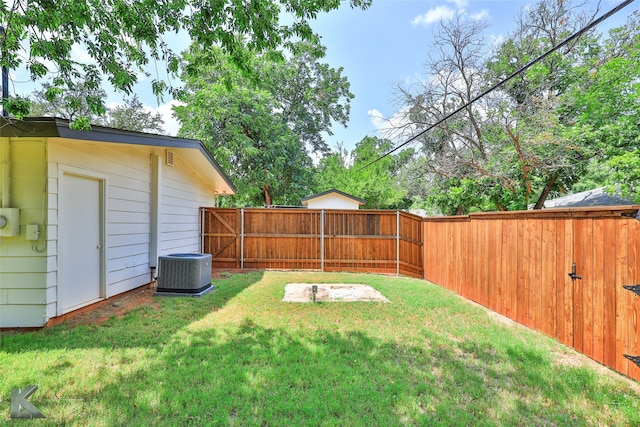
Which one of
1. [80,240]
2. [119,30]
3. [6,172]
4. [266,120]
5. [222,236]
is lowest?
[222,236]

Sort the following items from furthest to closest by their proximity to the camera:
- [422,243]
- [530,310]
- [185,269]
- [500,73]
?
[500,73]
[422,243]
[185,269]
[530,310]

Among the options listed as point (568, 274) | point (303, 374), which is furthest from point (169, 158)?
point (568, 274)

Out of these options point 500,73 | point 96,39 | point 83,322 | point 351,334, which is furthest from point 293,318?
point 500,73

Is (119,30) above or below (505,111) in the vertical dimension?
below

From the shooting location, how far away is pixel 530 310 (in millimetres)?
3895

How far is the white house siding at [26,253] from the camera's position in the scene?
3518 mm

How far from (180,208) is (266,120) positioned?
914 cm

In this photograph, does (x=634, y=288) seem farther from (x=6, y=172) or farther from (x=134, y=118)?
(x=134, y=118)

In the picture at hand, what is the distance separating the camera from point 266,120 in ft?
48.8

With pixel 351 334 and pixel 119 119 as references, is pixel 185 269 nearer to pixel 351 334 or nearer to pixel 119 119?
pixel 351 334

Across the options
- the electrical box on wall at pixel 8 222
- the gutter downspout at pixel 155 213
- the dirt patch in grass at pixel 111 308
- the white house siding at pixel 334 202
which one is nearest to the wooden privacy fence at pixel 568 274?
the dirt patch in grass at pixel 111 308

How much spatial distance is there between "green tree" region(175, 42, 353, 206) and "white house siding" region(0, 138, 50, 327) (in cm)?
755

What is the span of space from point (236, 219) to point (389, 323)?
5746 mm

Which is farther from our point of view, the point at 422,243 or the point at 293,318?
the point at 422,243
